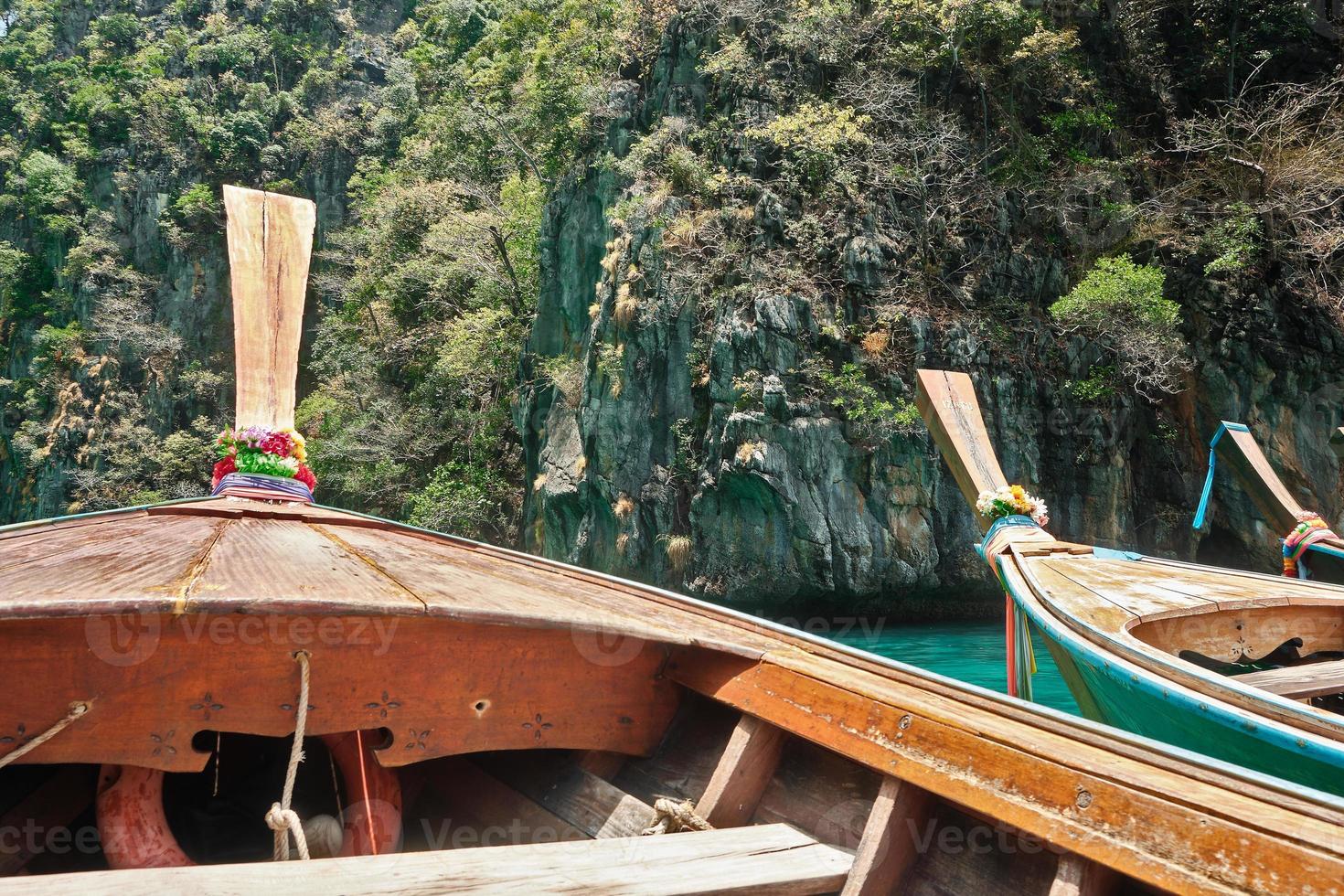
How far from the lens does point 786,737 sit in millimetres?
1668

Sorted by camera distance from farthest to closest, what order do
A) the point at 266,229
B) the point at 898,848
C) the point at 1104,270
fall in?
the point at 1104,270, the point at 266,229, the point at 898,848

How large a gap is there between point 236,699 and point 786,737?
99cm

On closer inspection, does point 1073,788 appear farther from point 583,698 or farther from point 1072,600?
point 1072,600

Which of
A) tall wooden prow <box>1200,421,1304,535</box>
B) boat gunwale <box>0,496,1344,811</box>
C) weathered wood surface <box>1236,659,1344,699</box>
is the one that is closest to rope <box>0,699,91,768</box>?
boat gunwale <box>0,496,1344,811</box>

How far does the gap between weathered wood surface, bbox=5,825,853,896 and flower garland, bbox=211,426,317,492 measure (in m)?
1.79

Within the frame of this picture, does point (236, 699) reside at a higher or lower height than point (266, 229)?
lower

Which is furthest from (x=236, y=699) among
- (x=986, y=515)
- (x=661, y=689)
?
(x=986, y=515)

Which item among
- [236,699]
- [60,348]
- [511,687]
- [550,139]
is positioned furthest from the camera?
[60,348]

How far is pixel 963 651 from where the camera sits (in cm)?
991

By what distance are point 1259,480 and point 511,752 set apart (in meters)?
5.70

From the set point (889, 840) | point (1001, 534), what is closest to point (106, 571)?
point (889, 840)

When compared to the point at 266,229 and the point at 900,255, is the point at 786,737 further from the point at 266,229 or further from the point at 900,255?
the point at 900,255

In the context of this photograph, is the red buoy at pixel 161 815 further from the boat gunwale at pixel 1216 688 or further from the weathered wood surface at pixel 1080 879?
the boat gunwale at pixel 1216 688

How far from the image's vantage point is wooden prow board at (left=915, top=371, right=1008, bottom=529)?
17.0 feet
